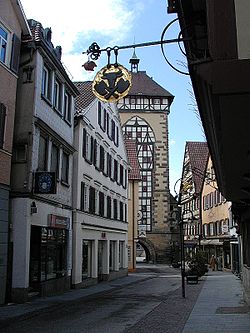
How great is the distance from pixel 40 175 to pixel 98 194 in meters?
12.8

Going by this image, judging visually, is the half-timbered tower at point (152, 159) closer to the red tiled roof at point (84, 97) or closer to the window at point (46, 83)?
the red tiled roof at point (84, 97)

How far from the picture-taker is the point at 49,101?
21.0m

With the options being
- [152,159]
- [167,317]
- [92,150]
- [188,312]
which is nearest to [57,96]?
[92,150]

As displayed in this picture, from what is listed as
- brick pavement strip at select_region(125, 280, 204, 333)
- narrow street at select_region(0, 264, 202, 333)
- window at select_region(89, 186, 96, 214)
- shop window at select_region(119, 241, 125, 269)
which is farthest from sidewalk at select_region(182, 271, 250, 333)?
shop window at select_region(119, 241, 125, 269)

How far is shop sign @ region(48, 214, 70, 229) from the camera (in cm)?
2109

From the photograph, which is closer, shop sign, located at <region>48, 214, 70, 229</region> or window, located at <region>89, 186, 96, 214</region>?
shop sign, located at <region>48, 214, 70, 229</region>

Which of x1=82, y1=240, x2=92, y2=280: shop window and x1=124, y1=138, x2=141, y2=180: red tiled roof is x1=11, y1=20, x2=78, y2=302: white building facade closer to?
→ x1=82, y1=240, x2=92, y2=280: shop window

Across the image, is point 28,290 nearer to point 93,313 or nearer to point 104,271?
point 93,313

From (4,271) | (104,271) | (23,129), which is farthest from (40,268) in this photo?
(104,271)

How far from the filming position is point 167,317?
48.9 ft

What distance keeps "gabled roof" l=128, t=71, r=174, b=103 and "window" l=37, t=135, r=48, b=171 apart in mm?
46686

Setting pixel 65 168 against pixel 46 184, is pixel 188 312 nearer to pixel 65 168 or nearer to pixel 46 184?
pixel 46 184

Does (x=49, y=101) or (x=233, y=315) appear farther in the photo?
(x=49, y=101)

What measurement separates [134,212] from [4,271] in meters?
30.6
